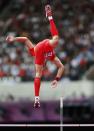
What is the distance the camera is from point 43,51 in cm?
1470

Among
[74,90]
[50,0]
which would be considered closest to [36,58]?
[50,0]

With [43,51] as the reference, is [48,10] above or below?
above

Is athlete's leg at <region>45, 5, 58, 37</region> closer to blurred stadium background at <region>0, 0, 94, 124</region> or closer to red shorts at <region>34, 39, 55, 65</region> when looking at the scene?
red shorts at <region>34, 39, 55, 65</region>

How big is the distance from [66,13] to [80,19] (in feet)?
1.90

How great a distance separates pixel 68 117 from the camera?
2269 cm

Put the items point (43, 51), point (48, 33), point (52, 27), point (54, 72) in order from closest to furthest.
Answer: point (52, 27) < point (43, 51) < point (54, 72) < point (48, 33)

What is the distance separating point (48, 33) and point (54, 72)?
2.15 m

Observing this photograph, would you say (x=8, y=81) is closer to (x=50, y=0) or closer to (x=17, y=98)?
(x=17, y=98)

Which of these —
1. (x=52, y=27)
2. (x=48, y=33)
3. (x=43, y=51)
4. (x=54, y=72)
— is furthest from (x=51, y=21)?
(x=48, y=33)

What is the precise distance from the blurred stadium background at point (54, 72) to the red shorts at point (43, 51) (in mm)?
6713

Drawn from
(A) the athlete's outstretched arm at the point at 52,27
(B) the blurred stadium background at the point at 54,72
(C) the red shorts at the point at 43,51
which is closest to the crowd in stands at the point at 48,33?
(B) the blurred stadium background at the point at 54,72

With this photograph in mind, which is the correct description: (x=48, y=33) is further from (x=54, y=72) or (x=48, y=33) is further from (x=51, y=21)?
(x=51, y=21)

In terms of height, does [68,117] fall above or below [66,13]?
below

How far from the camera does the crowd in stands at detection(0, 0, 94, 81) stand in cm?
2323
